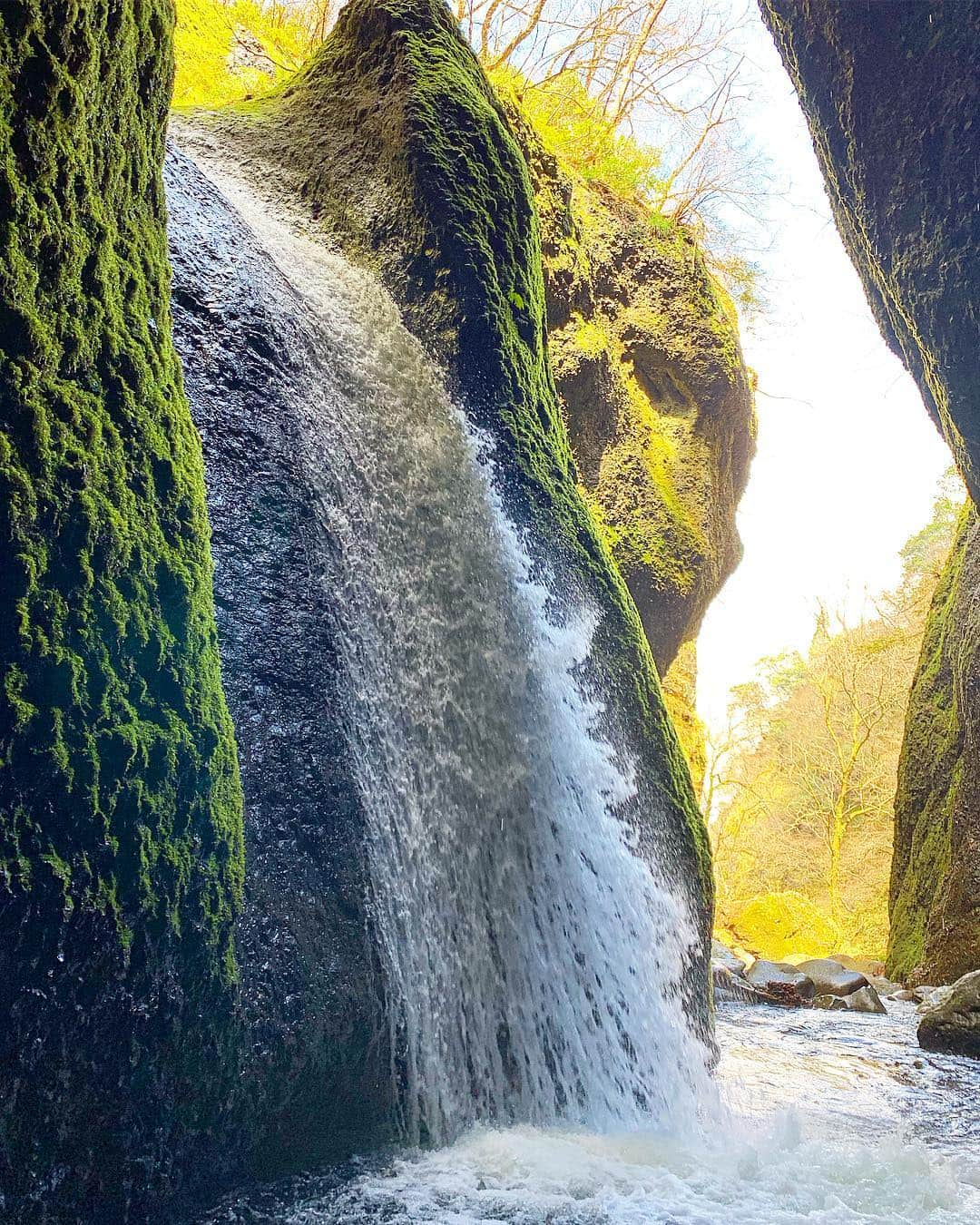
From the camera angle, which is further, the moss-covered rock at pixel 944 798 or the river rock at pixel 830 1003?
the moss-covered rock at pixel 944 798

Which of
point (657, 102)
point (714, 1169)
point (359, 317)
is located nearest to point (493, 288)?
point (359, 317)

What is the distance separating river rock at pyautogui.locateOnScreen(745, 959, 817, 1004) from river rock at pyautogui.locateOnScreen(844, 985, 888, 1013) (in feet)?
1.73

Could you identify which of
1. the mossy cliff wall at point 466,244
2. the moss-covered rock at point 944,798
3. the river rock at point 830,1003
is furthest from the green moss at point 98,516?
the moss-covered rock at point 944,798

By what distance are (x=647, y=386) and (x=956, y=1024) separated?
22.3ft

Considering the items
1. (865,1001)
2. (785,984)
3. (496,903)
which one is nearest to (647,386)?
(785,984)

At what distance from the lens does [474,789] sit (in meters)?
3.15

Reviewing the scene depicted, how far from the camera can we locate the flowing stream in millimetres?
2279

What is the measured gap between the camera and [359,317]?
13.5 ft

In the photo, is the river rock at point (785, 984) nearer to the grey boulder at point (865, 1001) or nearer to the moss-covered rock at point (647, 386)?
the grey boulder at point (865, 1001)

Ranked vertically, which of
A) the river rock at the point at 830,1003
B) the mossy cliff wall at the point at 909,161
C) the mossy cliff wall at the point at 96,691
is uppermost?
the mossy cliff wall at the point at 909,161

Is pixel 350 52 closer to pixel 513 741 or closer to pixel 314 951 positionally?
pixel 513 741

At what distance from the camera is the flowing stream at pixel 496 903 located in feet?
7.48

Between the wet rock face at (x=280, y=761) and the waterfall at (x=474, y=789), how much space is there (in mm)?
88

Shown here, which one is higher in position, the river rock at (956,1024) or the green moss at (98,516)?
the green moss at (98,516)
